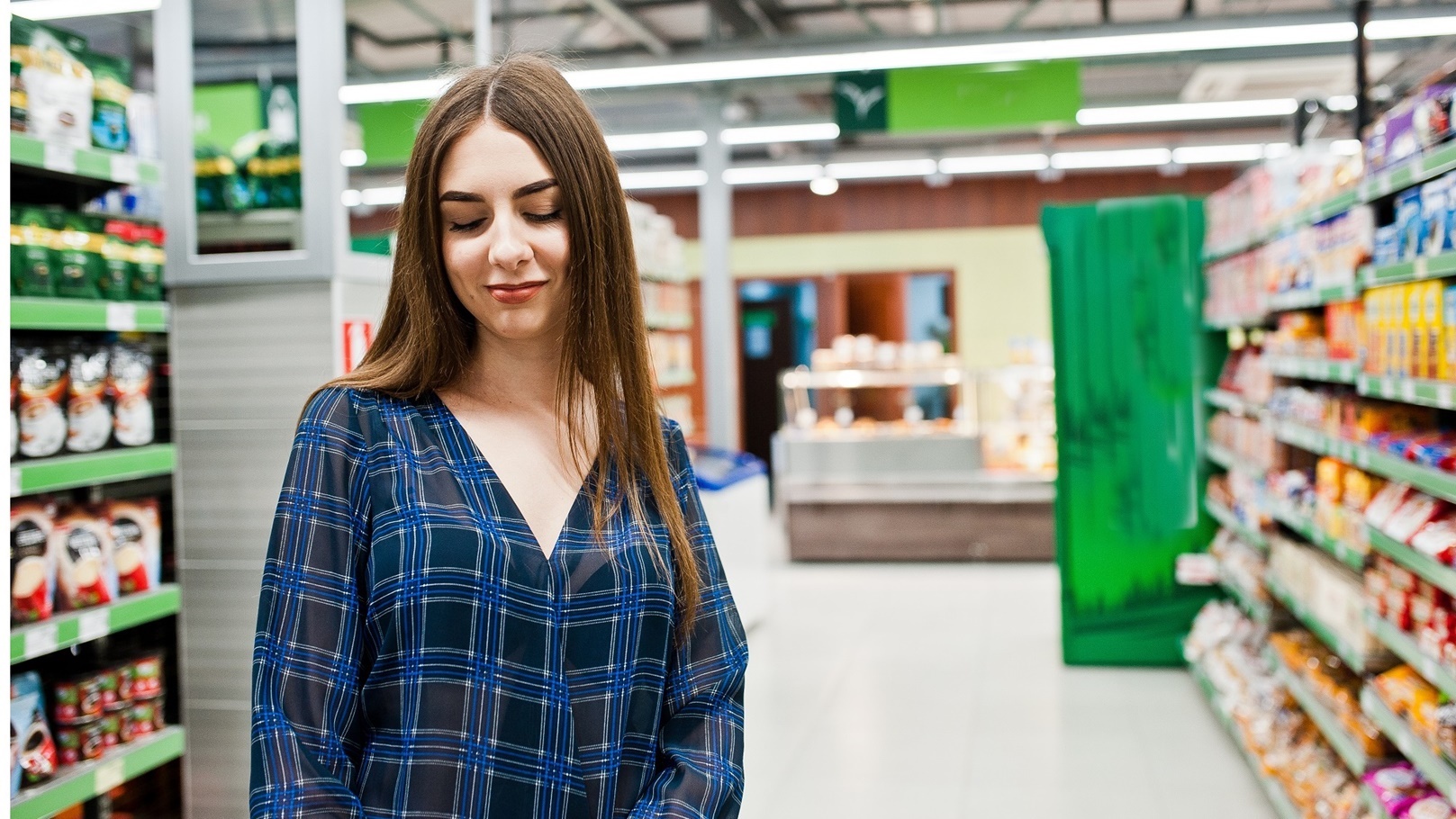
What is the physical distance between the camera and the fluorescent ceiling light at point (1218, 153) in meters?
11.7

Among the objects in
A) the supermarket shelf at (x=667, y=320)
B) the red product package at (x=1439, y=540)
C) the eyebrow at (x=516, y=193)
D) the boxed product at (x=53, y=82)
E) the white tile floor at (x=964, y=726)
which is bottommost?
the white tile floor at (x=964, y=726)

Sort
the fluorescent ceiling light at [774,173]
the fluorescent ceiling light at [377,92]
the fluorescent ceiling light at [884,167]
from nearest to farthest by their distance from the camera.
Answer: the fluorescent ceiling light at [377,92] → the fluorescent ceiling light at [884,167] → the fluorescent ceiling light at [774,173]

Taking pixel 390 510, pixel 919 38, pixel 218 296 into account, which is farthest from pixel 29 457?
pixel 919 38

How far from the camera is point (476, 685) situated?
1.20 m

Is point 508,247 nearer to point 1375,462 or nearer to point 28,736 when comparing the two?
point 28,736

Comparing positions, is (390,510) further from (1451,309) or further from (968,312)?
(968,312)

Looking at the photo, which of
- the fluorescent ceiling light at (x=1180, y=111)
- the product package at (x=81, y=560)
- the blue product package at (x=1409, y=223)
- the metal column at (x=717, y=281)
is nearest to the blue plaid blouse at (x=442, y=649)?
the product package at (x=81, y=560)

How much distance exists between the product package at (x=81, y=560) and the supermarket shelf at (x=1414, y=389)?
2866 millimetres

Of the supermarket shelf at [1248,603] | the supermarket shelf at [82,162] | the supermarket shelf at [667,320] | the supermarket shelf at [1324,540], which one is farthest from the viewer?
the supermarket shelf at [667,320]

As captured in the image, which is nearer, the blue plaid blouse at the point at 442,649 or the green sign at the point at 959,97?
the blue plaid blouse at the point at 442,649

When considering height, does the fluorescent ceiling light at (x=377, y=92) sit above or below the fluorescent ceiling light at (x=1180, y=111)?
below

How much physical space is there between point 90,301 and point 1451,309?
113 inches

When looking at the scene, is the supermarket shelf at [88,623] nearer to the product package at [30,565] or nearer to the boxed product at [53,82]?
the product package at [30,565]

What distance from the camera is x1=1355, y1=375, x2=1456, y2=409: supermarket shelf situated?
2.50m
